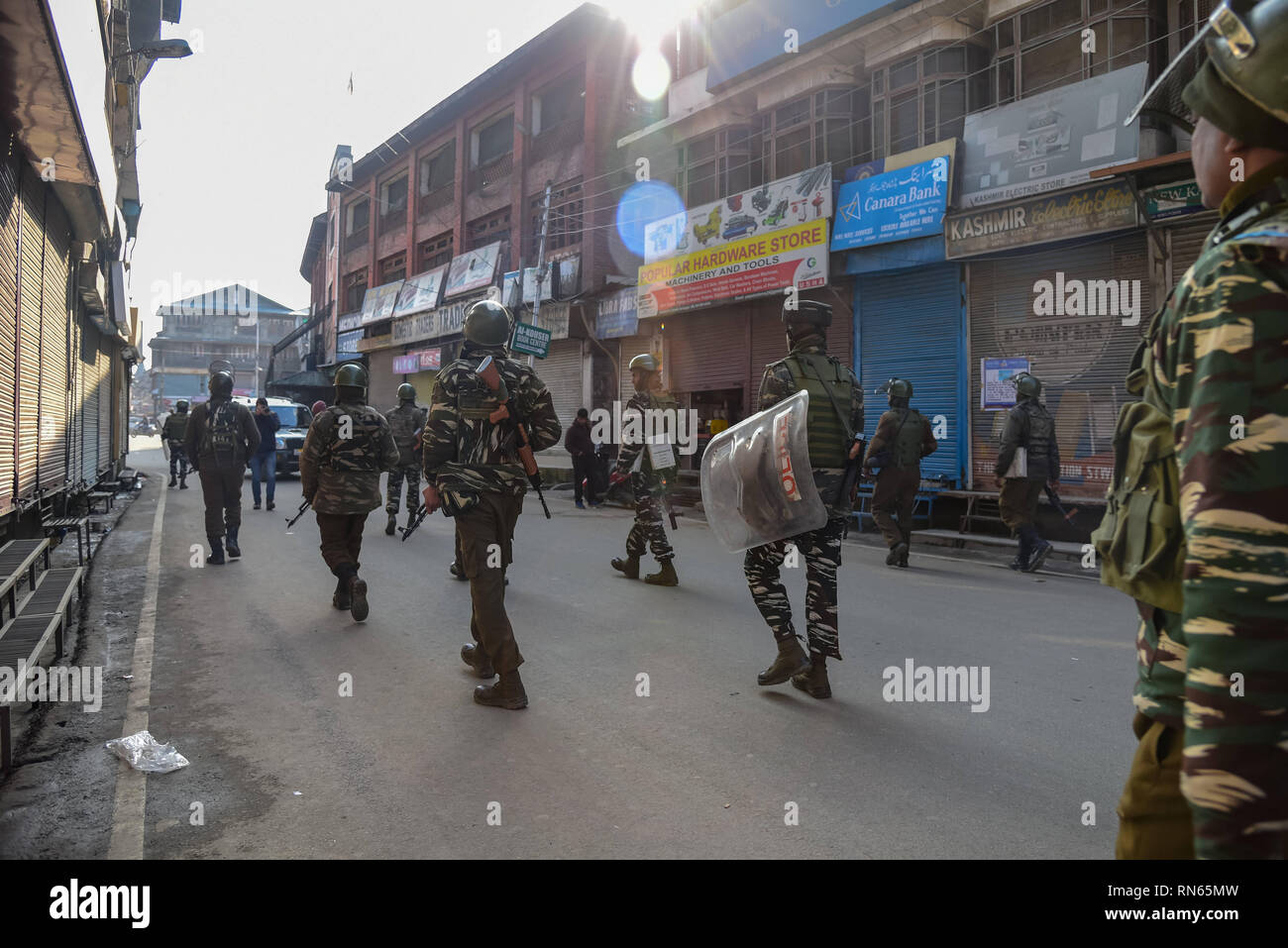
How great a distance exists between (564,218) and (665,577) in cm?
1823

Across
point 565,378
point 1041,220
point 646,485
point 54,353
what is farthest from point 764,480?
point 565,378

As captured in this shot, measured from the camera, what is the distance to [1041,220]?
11930mm

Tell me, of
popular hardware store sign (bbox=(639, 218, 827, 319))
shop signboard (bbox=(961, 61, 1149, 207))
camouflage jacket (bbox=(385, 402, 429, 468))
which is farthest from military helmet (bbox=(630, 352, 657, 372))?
popular hardware store sign (bbox=(639, 218, 827, 319))

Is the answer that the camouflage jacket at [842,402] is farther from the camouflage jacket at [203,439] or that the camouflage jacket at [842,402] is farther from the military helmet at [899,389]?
the camouflage jacket at [203,439]

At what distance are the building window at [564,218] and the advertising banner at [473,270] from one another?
69.1 inches

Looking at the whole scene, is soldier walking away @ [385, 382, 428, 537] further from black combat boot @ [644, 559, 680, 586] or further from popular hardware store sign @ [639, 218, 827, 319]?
popular hardware store sign @ [639, 218, 827, 319]

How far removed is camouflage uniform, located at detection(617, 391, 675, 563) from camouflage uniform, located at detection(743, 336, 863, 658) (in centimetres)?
315

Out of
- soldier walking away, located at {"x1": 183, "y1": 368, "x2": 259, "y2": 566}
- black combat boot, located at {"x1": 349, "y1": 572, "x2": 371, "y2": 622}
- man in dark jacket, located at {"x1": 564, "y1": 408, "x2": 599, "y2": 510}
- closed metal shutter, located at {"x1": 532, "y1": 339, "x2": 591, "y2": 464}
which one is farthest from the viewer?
closed metal shutter, located at {"x1": 532, "y1": 339, "x2": 591, "y2": 464}

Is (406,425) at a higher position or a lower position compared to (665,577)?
higher

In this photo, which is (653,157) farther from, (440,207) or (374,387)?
(374,387)

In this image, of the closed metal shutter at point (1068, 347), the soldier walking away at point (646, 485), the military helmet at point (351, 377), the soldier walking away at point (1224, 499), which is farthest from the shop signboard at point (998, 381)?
the soldier walking away at point (1224, 499)

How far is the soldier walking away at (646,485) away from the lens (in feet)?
25.3

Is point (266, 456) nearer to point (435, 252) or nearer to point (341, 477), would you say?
point (341, 477)

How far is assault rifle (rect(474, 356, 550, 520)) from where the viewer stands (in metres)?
4.61
